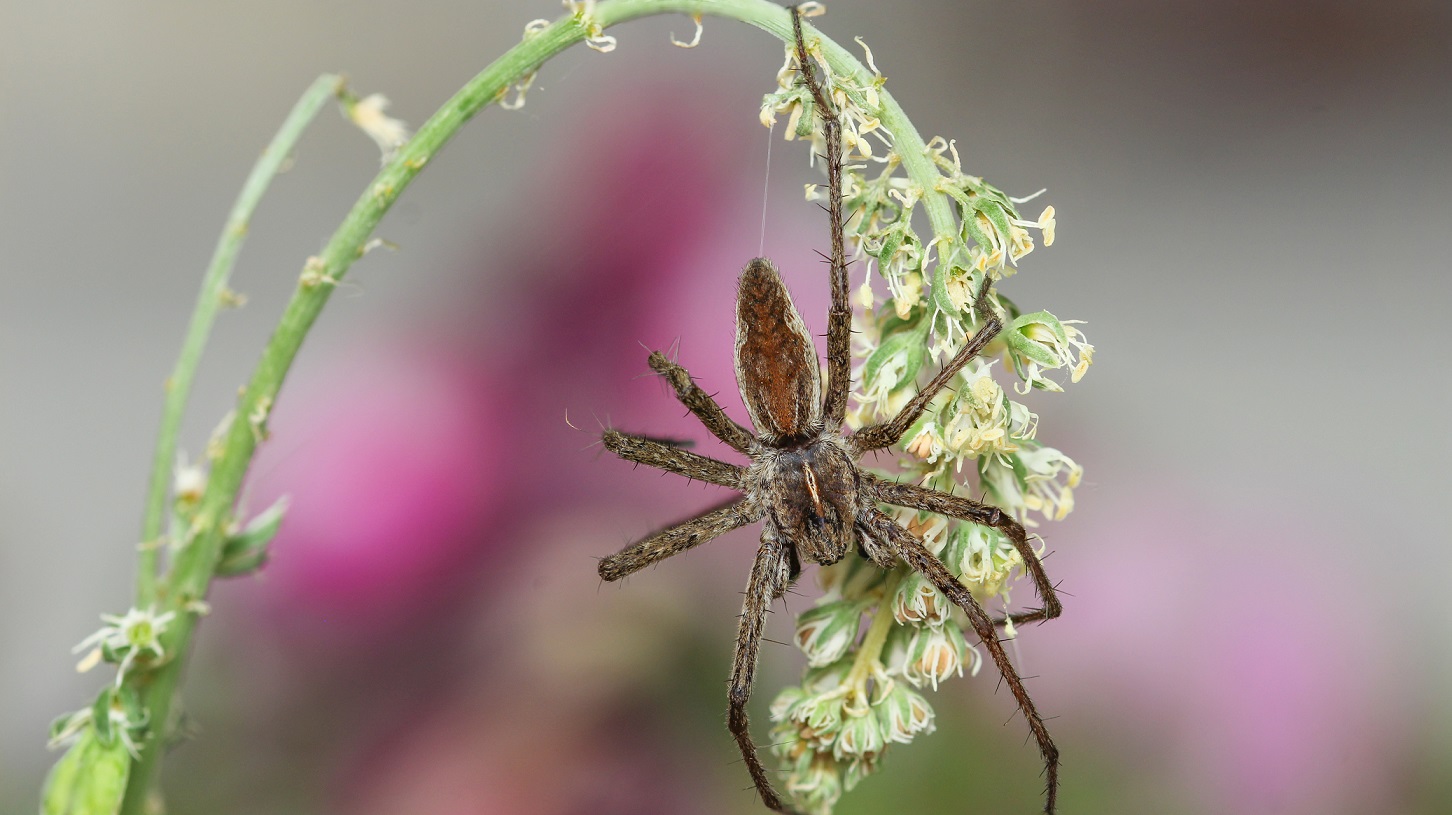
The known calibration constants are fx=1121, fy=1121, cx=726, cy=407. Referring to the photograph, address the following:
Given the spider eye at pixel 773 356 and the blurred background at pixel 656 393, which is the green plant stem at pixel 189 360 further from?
the spider eye at pixel 773 356

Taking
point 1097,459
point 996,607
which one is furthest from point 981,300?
point 1097,459

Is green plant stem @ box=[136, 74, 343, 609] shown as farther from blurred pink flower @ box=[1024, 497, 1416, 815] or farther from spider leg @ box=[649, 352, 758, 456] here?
blurred pink flower @ box=[1024, 497, 1416, 815]

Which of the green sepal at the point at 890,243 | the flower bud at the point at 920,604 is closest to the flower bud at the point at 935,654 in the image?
the flower bud at the point at 920,604

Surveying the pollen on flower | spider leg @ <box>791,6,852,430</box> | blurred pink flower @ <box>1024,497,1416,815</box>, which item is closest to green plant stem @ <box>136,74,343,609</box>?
the pollen on flower

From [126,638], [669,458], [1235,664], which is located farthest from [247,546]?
[1235,664]

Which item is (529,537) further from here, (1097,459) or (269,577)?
(1097,459)
